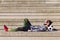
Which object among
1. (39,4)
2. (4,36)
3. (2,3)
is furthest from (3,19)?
(4,36)

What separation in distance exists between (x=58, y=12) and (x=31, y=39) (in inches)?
162

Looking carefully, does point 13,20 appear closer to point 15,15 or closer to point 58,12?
point 15,15

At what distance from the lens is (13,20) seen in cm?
1167

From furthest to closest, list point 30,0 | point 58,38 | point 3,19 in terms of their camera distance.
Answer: point 30,0
point 3,19
point 58,38

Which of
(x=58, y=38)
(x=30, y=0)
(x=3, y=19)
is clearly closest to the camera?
(x=58, y=38)

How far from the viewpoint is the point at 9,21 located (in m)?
11.7

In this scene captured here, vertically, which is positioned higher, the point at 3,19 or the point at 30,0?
the point at 30,0

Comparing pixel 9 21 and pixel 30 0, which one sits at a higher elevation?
pixel 30 0

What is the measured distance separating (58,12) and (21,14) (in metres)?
1.77

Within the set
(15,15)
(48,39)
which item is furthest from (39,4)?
(48,39)

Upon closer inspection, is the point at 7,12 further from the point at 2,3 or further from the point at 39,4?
the point at 39,4

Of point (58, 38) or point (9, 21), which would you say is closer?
point (58, 38)

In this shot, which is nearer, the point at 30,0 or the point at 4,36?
the point at 4,36

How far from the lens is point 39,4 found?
12.4m
